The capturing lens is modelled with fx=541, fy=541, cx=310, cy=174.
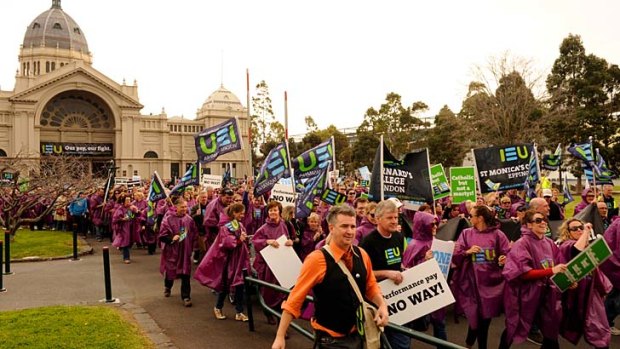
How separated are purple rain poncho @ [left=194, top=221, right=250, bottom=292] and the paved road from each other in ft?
1.97

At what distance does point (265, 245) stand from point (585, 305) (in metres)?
4.33

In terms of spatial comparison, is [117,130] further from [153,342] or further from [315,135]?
[153,342]

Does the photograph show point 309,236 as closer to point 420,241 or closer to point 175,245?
point 175,245

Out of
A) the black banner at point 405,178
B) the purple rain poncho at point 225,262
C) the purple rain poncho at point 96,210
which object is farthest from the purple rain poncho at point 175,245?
the purple rain poncho at point 96,210

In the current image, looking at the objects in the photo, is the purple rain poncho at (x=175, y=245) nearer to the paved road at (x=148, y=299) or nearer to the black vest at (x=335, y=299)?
the paved road at (x=148, y=299)

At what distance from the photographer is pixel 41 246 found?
54.5 feet

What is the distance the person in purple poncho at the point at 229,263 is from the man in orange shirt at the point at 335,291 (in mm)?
4330

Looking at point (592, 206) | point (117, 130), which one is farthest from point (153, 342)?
point (117, 130)

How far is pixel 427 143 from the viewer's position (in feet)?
165

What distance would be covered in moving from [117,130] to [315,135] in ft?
97.1

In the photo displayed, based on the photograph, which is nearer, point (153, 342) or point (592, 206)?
point (153, 342)

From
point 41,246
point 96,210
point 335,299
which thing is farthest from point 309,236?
point 96,210

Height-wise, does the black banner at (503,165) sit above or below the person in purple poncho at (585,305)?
above

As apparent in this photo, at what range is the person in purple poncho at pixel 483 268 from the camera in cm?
649
